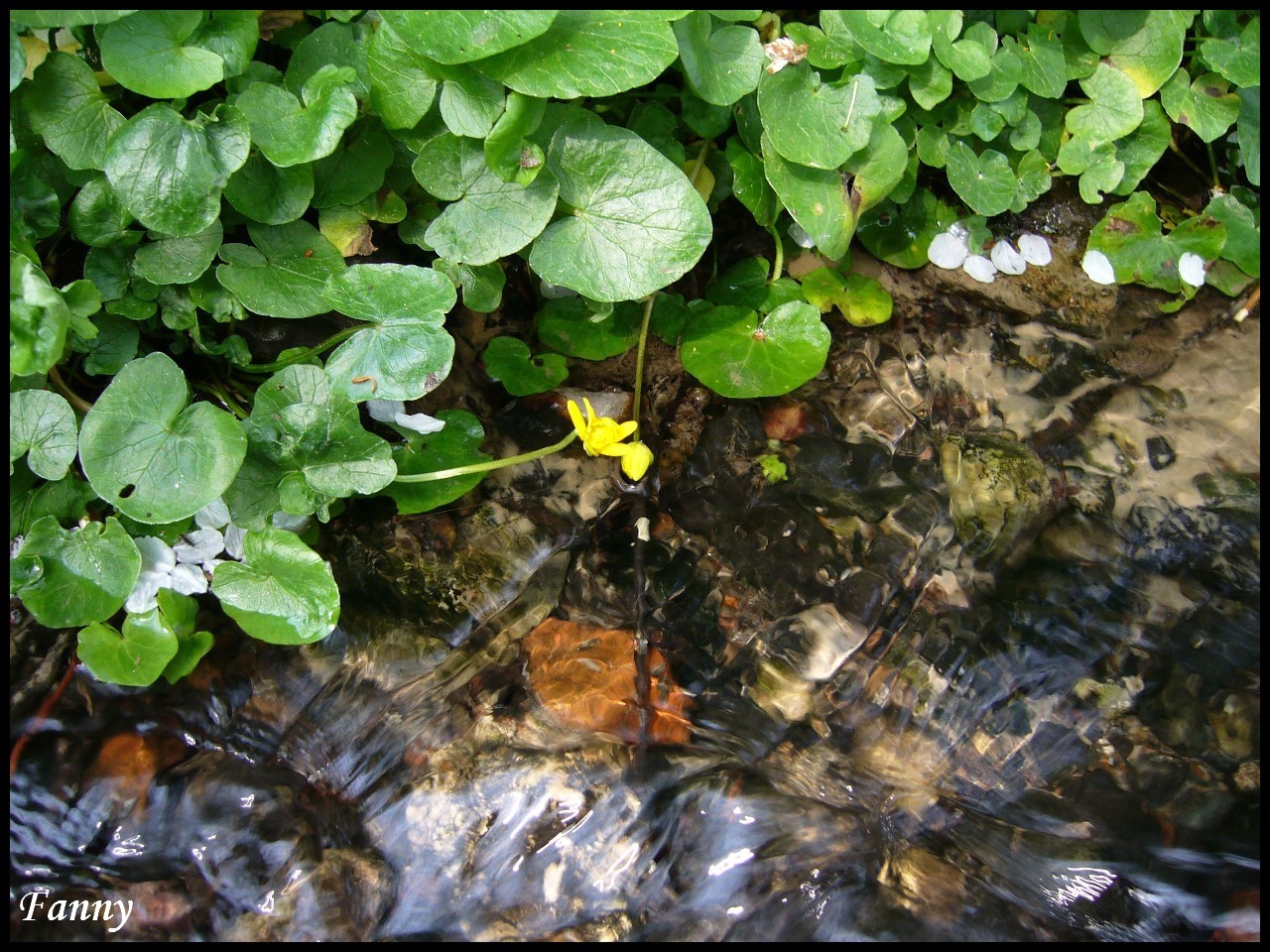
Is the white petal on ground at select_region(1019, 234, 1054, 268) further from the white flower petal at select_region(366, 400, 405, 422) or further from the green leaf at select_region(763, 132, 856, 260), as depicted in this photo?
the white flower petal at select_region(366, 400, 405, 422)

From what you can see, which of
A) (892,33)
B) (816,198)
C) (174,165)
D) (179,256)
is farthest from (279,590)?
(892,33)

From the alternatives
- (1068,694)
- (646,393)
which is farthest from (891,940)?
(646,393)

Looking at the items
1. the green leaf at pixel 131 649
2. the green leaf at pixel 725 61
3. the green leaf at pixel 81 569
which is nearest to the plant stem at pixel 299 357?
the green leaf at pixel 81 569

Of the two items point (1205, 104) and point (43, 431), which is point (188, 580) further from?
point (1205, 104)

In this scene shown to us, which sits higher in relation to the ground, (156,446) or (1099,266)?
(156,446)

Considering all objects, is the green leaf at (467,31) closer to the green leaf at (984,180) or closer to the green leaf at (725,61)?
the green leaf at (725,61)
